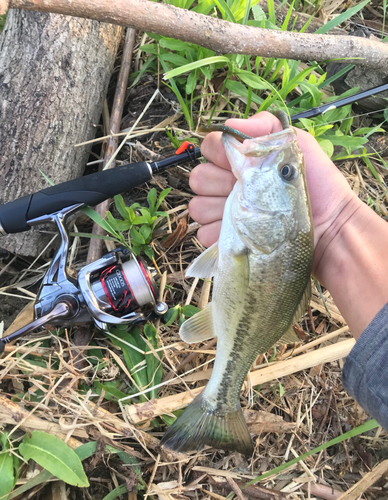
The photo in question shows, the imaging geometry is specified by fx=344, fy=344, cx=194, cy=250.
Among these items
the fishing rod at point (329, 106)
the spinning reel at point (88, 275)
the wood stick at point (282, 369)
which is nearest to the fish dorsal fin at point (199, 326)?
the spinning reel at point (88, 275)

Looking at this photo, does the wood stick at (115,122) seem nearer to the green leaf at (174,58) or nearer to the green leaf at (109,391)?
the green leaf at (174,58)

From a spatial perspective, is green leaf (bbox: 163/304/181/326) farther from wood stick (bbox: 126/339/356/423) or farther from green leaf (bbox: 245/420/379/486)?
green leaf (bbox: 245/420/379/486)

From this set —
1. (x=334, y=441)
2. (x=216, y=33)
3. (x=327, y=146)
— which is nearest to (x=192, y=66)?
(x=216, y=33)

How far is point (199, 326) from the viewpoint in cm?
232

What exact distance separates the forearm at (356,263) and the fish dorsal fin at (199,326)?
883 mm

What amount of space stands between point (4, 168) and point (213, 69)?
1947mm

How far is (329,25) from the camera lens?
9.96ft

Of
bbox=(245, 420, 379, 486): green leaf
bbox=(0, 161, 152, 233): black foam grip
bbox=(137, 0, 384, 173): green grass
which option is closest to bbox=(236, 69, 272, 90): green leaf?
bbox=(137, 0, 384, 173): green grass

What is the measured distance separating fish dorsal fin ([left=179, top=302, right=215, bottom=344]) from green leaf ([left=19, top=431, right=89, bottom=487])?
1028mm

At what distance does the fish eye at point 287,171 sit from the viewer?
200 cm

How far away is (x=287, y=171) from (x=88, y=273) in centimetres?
161

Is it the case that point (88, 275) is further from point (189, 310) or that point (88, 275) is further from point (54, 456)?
point (54, 456)

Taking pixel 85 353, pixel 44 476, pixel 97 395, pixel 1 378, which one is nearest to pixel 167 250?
pixel 85 353

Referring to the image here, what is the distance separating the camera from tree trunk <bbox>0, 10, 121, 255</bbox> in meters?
2.77
